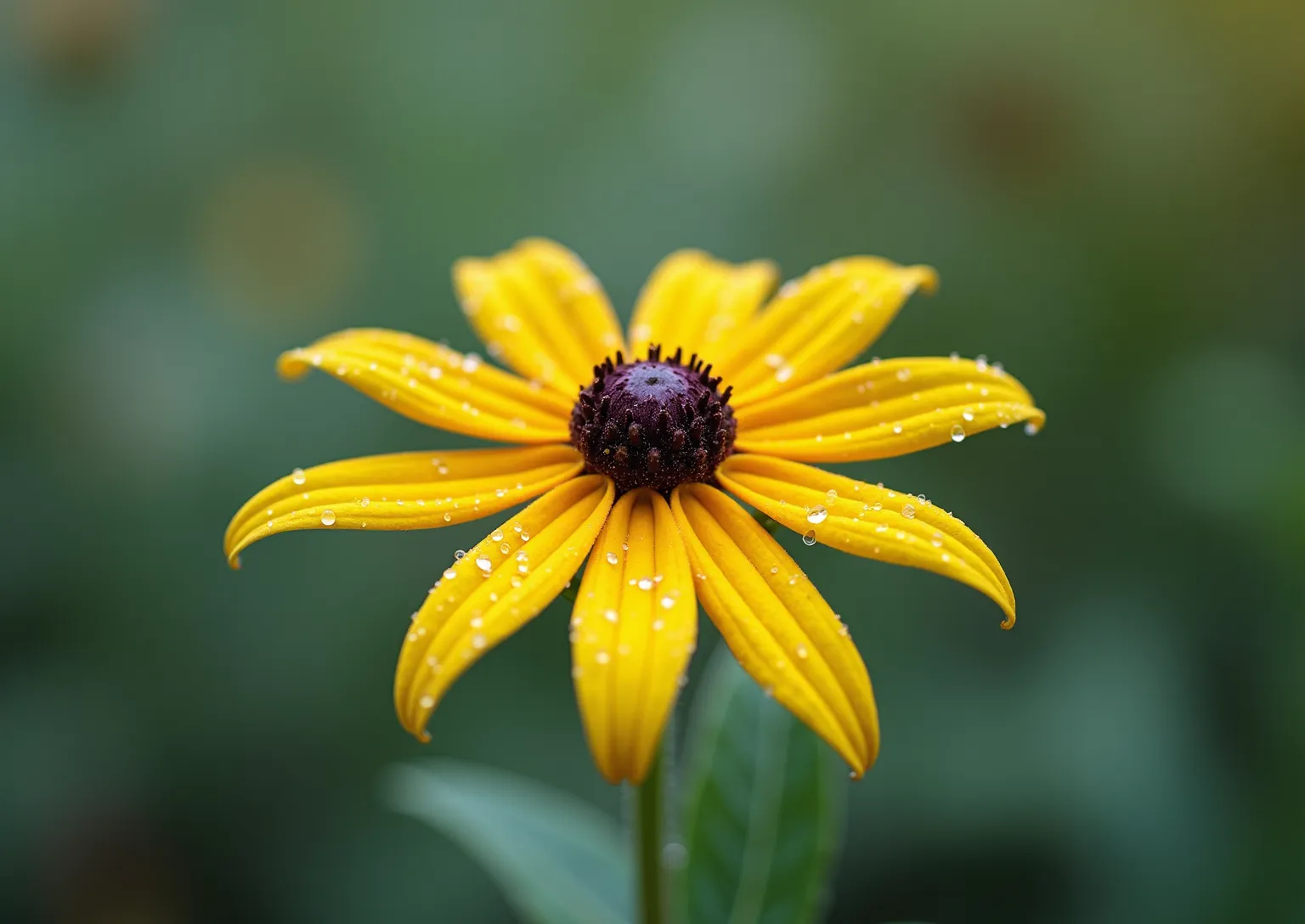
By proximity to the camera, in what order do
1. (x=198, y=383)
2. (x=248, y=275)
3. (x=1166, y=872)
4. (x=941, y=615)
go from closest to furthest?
(x=1166, y=872) → (x=941, y=615) → (x=198, y=383) → (x=248, y=275)

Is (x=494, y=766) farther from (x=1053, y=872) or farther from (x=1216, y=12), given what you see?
(x=1216, y=12)

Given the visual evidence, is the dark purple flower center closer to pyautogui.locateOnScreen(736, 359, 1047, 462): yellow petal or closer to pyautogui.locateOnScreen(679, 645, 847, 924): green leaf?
pyautogui.locateOnScreen(736, 359, 1047, 462): yellow petal

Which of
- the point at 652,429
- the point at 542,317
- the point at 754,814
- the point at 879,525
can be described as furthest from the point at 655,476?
the point at 754,814

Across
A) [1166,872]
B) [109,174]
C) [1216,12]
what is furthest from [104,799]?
[1216,12]

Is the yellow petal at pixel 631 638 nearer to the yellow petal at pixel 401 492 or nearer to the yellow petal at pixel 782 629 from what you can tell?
the yellow petal at pixel 782 629

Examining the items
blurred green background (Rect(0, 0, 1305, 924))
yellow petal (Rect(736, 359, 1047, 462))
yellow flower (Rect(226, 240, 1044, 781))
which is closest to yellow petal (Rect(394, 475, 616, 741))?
yellow flower (Rect(226, 240, 1044, 781))

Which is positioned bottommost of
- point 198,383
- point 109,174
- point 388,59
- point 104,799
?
point 104,799

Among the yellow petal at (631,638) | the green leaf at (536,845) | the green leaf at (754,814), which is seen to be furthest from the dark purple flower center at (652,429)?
the green leaf at (536,845)
